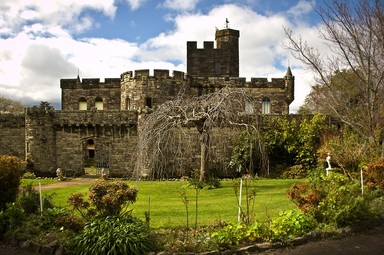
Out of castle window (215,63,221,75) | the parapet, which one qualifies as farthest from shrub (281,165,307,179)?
the parapet

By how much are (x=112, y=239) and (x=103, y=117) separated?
18.7 m

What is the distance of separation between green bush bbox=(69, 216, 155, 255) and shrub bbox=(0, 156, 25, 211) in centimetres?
361

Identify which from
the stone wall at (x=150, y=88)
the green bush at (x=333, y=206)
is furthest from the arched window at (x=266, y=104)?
the green bush at (x=333, y=206)

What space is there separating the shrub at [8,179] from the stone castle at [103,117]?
44.6 ft

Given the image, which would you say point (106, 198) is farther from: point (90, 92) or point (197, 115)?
point (90, 92)

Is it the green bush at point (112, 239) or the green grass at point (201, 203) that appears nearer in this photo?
the green bush at point (112, 239)

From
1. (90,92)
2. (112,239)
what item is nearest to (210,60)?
(90,92)

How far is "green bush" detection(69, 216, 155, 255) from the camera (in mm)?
7652

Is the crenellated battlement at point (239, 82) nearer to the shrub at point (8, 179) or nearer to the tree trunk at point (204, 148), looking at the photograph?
the tree trunk at point (204, 148)

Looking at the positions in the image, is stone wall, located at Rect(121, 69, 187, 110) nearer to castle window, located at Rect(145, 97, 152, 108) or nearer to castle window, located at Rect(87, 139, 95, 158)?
castle window, located at Rect(145, 97, 152, 108)

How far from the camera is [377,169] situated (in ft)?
42.5

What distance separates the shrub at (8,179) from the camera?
1064cm

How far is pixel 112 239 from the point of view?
784 cm

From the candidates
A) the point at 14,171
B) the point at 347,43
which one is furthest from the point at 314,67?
the point at 14,171
